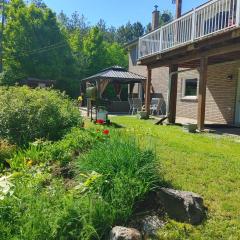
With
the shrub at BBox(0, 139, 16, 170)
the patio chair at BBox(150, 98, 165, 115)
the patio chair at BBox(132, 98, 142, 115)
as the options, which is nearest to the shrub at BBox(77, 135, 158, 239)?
the shrub at BBox(0, 139, 16, 170)

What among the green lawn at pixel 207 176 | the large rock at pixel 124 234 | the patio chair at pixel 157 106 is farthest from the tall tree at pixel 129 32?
the large rock at pixel 124 234

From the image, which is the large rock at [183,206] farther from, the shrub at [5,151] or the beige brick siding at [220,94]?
the beige brick siding at [220,94]

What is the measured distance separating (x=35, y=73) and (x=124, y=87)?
9605 millimetres

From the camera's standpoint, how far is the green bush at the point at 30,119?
7949 mm

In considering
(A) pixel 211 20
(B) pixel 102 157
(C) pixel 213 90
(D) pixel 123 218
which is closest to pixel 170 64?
(C) pixel 213 90

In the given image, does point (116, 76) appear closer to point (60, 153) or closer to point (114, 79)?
point (114, 79)

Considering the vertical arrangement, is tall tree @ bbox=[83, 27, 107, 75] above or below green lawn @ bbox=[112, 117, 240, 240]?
above

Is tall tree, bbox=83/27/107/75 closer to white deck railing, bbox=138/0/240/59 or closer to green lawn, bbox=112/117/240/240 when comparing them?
white deck railing, bbox=138/0/240/59

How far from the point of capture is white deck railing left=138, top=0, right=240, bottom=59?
921 cm

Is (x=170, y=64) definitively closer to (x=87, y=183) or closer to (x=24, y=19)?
(x=87, y=183)

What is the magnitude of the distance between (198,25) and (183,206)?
806cm

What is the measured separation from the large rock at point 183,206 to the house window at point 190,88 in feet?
43.1

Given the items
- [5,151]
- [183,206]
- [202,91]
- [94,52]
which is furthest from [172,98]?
[94,52]

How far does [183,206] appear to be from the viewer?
3.94 meters
